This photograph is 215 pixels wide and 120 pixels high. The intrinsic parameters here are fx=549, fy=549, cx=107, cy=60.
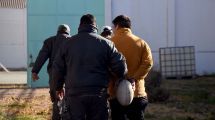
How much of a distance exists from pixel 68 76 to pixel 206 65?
15478 millimetres

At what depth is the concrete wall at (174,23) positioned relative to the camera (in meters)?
20.4

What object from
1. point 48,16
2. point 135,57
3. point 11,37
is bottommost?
point 135,57

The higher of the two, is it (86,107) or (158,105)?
(86,107)

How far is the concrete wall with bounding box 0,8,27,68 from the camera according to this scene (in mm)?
30047

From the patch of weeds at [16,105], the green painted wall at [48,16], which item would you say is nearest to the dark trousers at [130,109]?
the patch of weeds at [16,105]

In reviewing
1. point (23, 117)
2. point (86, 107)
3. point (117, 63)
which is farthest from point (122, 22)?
point (23, 117)

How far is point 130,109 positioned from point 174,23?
13.8 m

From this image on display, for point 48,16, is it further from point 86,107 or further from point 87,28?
point 86,107

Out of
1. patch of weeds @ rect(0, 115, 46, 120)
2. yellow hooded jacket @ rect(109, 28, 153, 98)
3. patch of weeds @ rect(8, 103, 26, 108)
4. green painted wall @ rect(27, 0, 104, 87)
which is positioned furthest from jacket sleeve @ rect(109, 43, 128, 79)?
green painted wall @ rect(27, 0, 104, 87)

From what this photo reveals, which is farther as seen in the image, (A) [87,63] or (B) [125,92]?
(B) [125,92]

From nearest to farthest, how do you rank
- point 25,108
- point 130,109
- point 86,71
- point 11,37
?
1. point 86,71
2. point 130,109
3. point 25,108
4. point 11,37

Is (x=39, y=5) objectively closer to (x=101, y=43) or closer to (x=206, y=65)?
(x=206, y=65)

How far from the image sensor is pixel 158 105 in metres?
12.8

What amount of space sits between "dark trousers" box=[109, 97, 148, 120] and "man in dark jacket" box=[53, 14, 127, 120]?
21.1 inches
